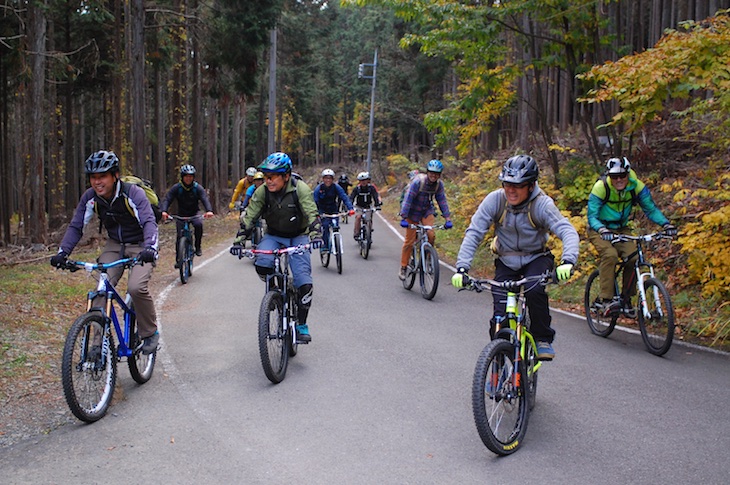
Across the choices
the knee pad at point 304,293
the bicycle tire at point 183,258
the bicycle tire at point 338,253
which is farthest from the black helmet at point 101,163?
the bicycle tire at point 338,253

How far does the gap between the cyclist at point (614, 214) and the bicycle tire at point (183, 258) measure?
25.0 ft

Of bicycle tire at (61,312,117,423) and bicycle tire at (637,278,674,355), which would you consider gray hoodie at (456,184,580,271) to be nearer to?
bicycle tire at (637,278,674,355)

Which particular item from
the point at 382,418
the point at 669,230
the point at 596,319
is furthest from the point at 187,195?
the point at 669,230

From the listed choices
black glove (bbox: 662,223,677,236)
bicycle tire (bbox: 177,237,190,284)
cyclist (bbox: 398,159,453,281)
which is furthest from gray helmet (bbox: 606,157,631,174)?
bicycle tire (bbox: 177,237,190,284)

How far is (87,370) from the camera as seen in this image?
17.8ft

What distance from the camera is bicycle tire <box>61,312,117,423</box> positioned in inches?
202

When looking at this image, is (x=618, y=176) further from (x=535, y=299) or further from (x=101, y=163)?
(x=101, y=163)

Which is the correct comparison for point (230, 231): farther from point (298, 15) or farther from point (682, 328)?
point (298, 15)

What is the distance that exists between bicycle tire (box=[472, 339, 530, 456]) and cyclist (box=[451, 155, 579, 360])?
1.49ft

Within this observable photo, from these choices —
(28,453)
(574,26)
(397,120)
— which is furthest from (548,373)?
(397,120)

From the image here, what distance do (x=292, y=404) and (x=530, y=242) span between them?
256 centimetres

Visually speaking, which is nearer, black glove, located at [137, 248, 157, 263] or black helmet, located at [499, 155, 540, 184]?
black helmet, located at [499, 155, 540, 184]

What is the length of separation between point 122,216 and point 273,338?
189 cm

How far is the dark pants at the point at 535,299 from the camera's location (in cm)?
543
